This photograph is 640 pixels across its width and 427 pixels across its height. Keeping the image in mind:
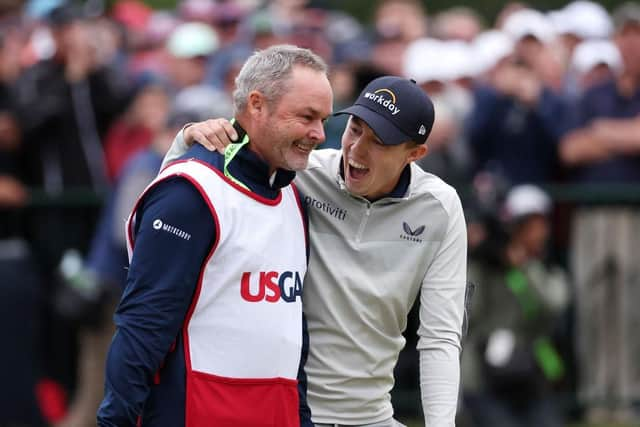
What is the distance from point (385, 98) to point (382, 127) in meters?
0.12

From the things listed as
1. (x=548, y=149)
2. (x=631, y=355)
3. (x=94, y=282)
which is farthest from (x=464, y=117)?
(x=94, y=282)

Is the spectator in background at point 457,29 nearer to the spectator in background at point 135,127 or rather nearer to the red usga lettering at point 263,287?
the spectator in background at point 135,127

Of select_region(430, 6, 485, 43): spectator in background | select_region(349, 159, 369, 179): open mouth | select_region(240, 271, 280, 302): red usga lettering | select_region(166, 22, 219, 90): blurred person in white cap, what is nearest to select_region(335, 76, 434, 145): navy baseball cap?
select_region(349, 159, 369, 179): open mouth

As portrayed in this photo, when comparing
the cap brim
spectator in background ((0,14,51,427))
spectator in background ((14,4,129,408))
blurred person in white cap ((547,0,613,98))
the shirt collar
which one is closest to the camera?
the shirt collar

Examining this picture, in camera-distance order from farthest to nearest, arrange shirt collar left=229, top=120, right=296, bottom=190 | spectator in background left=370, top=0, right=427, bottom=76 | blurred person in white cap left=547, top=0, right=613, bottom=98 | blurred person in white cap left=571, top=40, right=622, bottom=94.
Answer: spectator in background left=370, top=0, right=427, bottom=76 → blurred person in white cap left=547, top=0, right=613, bottom=98 → blurred person in white cap left=571, top=40, right=622, bottom=94 → shirt collar left=229, top=120, right=296, bottom=190

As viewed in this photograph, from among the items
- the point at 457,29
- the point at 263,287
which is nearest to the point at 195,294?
the point at 263,287

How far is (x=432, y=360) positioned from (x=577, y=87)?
237 inches

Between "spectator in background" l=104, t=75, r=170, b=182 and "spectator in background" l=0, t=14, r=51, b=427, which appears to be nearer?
"spectator in background" l=0, t=14, r=51, b=427

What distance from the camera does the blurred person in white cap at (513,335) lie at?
9188 mm

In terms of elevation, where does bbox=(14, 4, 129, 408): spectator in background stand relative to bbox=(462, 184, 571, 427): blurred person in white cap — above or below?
above

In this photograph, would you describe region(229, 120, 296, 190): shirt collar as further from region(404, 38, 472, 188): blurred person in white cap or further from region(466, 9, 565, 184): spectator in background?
region(466, 9, 565, 184): spectator in background

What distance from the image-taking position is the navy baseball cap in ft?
17.3

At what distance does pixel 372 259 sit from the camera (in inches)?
214

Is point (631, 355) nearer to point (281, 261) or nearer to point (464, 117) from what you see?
point (464, 117)
